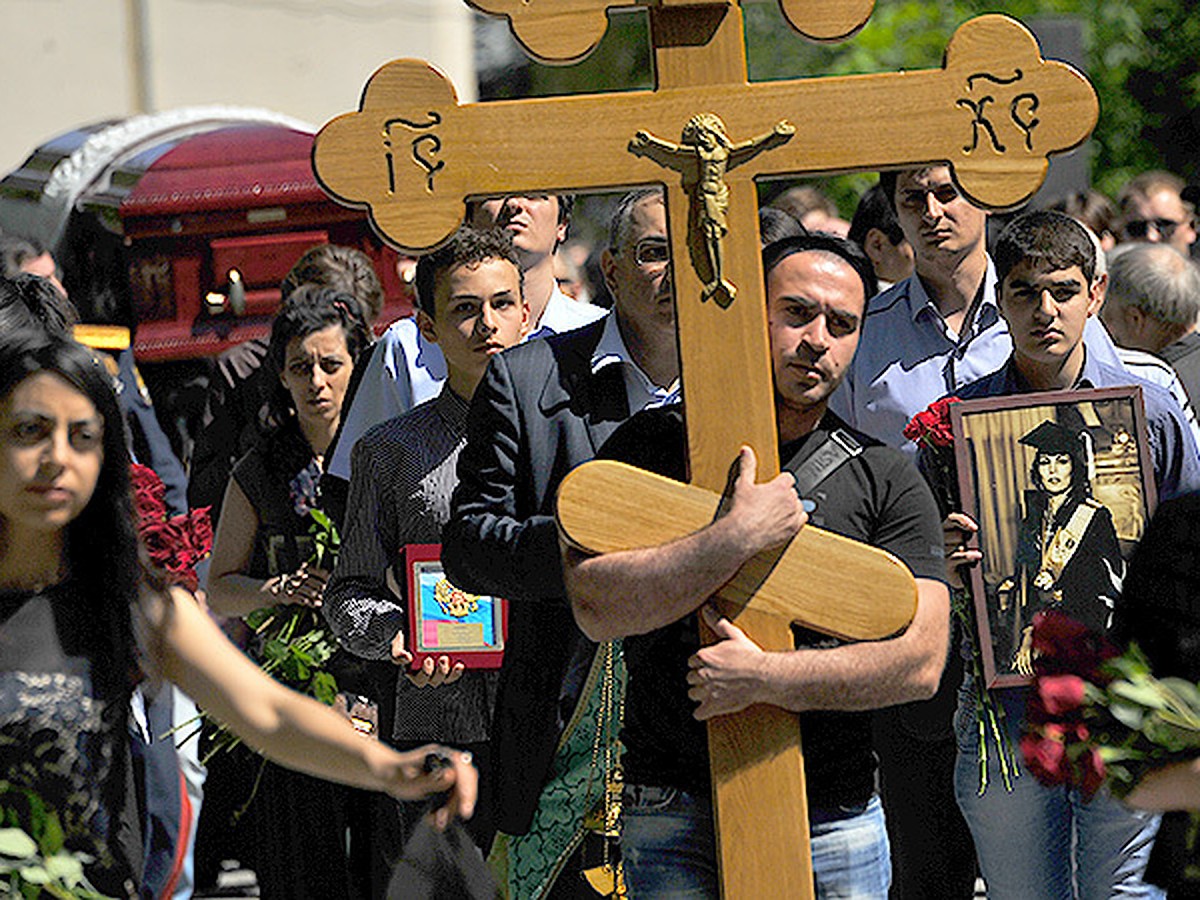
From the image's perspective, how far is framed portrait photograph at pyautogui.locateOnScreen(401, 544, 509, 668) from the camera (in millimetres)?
4891

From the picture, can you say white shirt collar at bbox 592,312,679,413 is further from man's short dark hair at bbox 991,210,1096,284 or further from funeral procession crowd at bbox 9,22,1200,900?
man's short dark hair at bbox 991,210,1096,284

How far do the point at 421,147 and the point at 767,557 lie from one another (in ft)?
2.94

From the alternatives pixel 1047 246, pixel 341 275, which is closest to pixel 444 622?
pixel 1047 246

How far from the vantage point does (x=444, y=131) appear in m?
3.72

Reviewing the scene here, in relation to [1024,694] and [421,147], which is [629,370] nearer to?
[421,147]

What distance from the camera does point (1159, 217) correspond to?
857 cm

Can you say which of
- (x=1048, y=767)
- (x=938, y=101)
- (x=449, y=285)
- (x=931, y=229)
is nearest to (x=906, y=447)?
(x=931, y=229)

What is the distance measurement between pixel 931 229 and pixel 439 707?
5.91ft

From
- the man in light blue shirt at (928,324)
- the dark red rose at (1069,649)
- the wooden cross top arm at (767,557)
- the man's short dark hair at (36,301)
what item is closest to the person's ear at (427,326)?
the man's short dark hair at (36,301)

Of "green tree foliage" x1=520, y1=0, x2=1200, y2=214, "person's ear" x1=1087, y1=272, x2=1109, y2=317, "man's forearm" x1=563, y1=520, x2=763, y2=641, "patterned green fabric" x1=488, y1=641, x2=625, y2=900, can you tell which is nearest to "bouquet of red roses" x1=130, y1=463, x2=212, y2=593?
"patterned green fabric" x1=488, y1=641, x2=625, y2=900

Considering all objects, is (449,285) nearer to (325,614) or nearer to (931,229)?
(325,614)

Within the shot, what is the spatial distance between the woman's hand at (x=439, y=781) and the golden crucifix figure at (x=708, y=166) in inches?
35.8

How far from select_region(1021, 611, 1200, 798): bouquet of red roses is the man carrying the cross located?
44 centimetres

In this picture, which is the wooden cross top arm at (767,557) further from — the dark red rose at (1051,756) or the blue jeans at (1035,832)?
the blue jeans at (1035,832)
